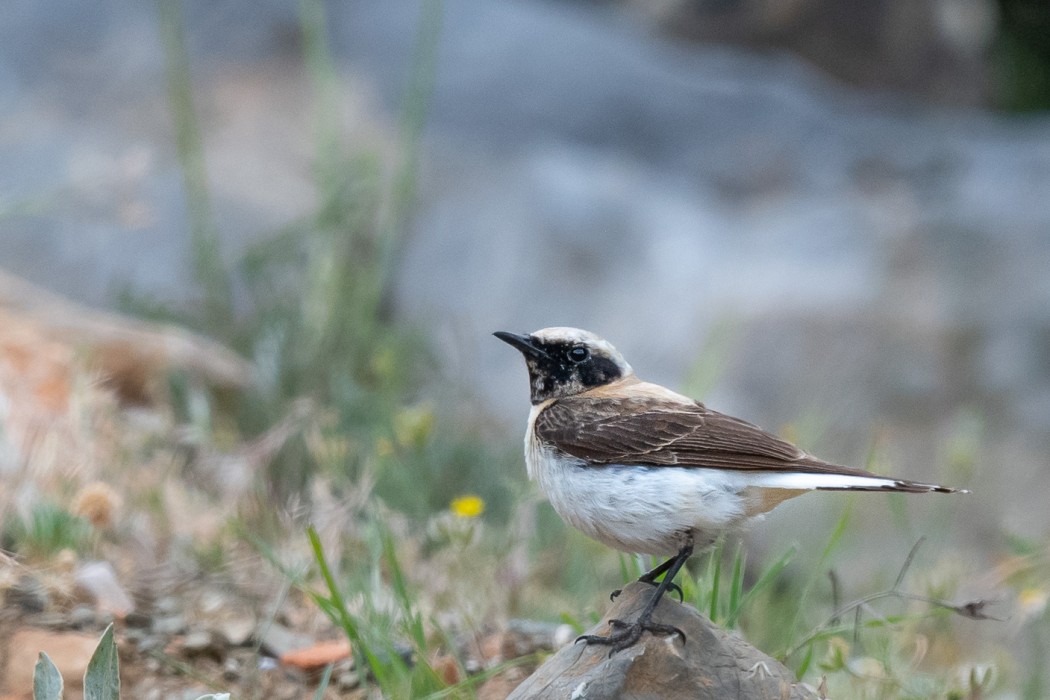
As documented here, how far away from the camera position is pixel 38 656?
10.6 feet

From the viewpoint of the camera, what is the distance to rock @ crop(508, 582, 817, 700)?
2.87 meters

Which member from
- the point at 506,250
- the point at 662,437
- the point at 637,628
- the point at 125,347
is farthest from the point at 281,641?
the point at 506,250

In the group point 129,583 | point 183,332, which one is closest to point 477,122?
point 183,332

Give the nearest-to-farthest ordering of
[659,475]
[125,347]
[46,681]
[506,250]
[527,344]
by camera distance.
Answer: [46,681] < [659,475] < [527,344] < [125,347] < [506,250]

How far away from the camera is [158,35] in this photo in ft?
30.9

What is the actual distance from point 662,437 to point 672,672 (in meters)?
0.66

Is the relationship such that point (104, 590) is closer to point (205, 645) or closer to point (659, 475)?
point (205, 645)

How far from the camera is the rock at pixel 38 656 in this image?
10.9ft

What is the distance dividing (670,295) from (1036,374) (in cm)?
248

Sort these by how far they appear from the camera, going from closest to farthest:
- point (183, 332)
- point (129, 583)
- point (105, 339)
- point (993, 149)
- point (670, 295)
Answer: point (129, 583) → point (105, 339) → point (183, 332) → point (670, 295) → point (993, 149)

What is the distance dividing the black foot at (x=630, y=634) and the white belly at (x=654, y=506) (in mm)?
219

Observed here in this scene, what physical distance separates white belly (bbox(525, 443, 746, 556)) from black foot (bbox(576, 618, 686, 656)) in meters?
0.22

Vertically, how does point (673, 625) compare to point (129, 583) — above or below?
above

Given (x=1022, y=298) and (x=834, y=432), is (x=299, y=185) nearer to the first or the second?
(x=834, y=432)
